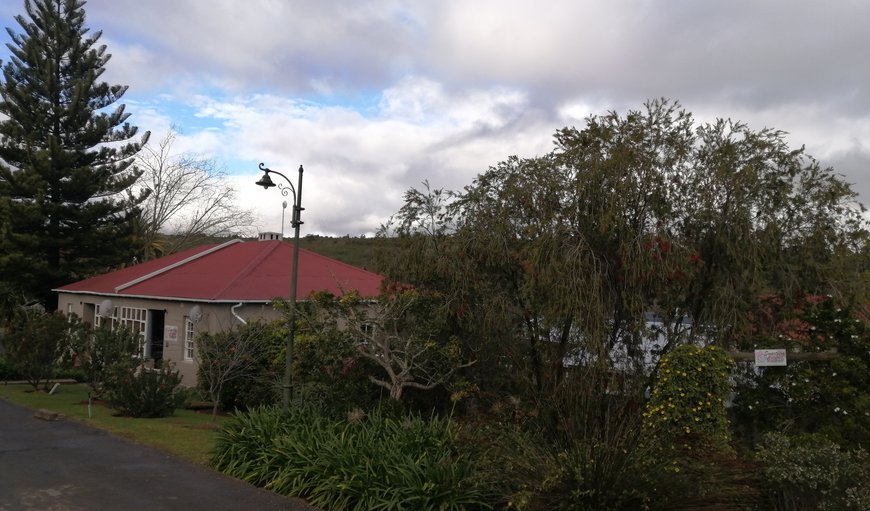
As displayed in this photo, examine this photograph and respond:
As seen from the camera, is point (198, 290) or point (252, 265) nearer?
point (198, 290)

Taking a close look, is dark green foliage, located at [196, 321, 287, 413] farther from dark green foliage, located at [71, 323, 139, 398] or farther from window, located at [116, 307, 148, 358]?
window, located at [116, 307, 148, 358]

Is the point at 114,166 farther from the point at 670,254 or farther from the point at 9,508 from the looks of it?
the point at 670,254

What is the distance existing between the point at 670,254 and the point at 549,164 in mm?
2201

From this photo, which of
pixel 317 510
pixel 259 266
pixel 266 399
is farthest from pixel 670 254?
pixel 259 266

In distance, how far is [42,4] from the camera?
32.1 m

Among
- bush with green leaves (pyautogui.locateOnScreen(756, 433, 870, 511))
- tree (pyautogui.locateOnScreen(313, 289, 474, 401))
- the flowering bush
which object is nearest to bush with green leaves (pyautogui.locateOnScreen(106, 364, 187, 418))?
tree (pyautogui.locateOnScreen(313, 289, 474, 401))

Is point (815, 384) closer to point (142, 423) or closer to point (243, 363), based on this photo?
point (243, 363)

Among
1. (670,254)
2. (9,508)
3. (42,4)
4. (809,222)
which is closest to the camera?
(9,508)

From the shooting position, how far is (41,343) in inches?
738

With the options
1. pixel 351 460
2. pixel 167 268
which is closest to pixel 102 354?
pixel 167 268

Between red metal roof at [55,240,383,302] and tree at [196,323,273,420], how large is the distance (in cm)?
310

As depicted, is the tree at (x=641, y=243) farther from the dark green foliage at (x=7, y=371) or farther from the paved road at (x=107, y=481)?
the dark green foliage at (x=7, y=371)

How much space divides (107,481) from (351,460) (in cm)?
338

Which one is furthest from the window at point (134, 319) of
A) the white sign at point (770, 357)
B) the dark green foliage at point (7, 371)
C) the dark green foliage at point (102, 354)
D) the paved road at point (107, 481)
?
the white sign at point (770, 357)
